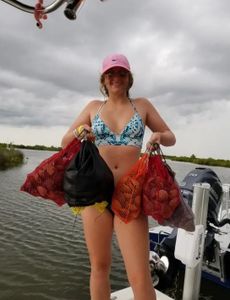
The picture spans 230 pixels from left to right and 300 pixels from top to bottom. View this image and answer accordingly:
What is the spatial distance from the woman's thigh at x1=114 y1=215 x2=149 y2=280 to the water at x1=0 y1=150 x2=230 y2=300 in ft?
12.1

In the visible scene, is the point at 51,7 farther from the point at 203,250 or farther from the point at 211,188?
the point at 211,188

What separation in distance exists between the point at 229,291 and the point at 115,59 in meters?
4.99

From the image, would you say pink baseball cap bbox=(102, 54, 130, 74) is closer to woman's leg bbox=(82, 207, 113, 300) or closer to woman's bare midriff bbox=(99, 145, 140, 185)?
woman's bare midriff bbox=(99, 145, 140, 185)

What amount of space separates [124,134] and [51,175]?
62 centimetres

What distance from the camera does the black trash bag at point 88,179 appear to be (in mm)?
2416

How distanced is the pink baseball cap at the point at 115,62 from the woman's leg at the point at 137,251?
1.06 metres

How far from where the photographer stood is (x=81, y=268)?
23.1 ft

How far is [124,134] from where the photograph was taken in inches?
102

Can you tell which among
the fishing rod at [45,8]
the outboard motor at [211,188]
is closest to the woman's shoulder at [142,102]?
the fishing rod at [45,8]

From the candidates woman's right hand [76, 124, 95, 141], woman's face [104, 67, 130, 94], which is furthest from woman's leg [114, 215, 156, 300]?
woman's face [104, 67, 130, 94]

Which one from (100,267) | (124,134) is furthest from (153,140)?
(100,267)

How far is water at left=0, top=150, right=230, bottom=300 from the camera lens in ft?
19.5

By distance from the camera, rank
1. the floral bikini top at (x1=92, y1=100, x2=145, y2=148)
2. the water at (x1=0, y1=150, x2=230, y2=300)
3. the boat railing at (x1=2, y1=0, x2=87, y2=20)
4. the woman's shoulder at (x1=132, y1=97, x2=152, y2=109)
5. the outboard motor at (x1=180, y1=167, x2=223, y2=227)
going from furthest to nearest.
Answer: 1. the water at (x1=0, y1=150, x2=230, y2=300)
2. the outboard motor at (x1=180, y1=167, x2=223, y2=227)
3. the woman's shoulder at (x1=132, y1=97, x2=152, y2=109)
4. the floral bikini top at (x1=92, y1=100, x2=145, y2=148)
5. the boat railing at (x1=2, y1=0, x2=87, y2=20)

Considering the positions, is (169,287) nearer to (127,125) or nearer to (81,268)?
(81,268)
